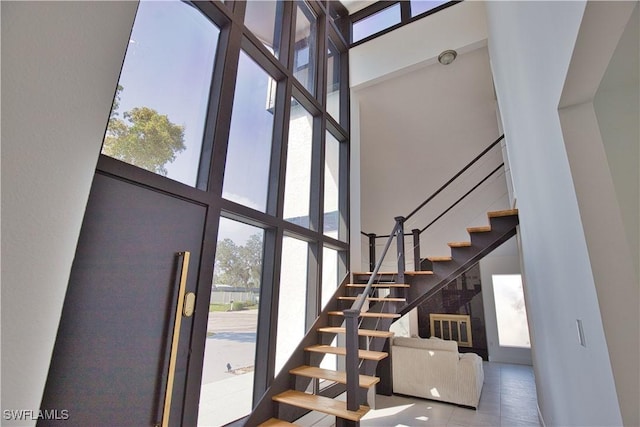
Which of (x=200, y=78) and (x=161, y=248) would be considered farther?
(x=200, y=78)

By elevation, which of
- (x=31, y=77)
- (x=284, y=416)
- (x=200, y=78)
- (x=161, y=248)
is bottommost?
(x=284, y=416)

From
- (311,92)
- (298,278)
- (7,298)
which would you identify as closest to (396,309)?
(298,278)

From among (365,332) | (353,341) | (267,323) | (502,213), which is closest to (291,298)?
(267,323)

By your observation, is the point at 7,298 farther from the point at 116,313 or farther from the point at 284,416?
the point at 284,416

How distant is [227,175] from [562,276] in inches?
97.0

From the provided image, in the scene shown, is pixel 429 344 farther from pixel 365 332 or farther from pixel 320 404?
pixel 320 404

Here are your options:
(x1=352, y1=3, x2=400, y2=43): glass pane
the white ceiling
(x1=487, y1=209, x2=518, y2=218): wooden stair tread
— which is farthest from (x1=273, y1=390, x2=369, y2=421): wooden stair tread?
(x1=352, y1=3, x2=400, y2=43): glass pane

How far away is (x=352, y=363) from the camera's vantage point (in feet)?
7.93

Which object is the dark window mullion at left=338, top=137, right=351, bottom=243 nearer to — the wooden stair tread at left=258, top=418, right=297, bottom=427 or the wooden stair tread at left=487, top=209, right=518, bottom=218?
the wooden stair tread at left=487, top=209, right=518, bottom=218

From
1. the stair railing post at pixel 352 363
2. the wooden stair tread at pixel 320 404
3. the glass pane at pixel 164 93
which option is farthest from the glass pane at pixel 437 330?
the glass pane at pixel 164 93

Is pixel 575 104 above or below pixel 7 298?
above

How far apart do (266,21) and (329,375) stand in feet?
12.6

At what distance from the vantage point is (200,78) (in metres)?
2.57

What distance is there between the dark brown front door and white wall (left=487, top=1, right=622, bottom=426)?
2.20 meters
